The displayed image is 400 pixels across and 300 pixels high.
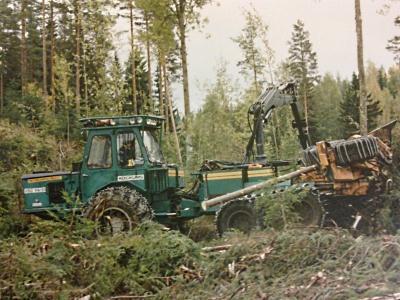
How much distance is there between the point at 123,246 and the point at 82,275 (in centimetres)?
80

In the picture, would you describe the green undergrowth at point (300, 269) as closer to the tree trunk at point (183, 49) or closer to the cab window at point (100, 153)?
the cab window at point (100, 153)

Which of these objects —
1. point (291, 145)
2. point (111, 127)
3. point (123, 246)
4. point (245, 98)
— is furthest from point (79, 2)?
point (123, 246)

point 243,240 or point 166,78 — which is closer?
point 243,240

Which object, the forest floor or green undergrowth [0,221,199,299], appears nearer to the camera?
the forest floor

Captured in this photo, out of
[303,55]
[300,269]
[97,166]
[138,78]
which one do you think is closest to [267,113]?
[97,166]

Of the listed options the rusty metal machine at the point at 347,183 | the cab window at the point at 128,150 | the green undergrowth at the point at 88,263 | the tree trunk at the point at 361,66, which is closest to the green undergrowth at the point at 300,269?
the green undergrowth at the point at 88,263

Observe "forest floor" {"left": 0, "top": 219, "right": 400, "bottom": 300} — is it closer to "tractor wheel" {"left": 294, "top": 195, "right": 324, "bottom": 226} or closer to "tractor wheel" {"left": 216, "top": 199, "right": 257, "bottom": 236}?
"tractor wheel" {"left": 294, "top": 195, "right": 324, "bottom": 226}

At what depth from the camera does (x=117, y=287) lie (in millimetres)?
7805

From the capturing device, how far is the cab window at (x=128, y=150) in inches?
473

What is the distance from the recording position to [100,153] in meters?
12.2

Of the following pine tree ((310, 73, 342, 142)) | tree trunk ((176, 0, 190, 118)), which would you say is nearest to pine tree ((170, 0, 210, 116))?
tree trunk ((176, 0, 190, 118))

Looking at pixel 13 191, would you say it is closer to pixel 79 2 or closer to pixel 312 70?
pixel 79 2

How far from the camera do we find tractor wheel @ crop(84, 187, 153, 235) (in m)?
11.4

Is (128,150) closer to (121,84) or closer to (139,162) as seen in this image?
(139,162)
